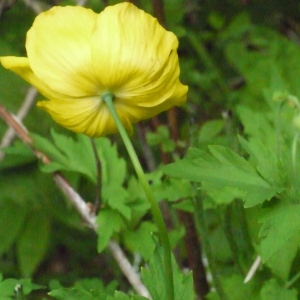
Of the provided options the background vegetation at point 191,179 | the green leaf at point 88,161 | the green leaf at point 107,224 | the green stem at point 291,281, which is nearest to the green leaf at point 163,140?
the background vegetation at point 191,179

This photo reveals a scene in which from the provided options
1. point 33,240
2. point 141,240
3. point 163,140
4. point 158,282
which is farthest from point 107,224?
point 33,240

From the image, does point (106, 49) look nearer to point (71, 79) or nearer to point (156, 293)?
point (71, 79)

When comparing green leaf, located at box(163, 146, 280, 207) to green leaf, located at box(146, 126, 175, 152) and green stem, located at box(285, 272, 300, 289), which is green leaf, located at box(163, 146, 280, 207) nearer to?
green stem, located at box(285, 272, 300, 289)

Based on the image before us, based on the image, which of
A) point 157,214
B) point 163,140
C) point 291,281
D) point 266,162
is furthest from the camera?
point 163,140

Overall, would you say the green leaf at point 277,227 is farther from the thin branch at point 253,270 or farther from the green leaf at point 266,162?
the thin branch at point 253,270

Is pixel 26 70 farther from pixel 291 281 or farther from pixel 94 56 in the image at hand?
pixel 291 281

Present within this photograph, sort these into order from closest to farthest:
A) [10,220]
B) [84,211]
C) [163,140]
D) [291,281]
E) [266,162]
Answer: [266,162] < [291,281] < [84,211] < [163,140] < [10,220]
